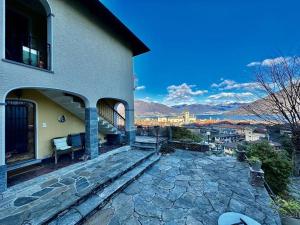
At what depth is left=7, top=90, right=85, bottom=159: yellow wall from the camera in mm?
5914

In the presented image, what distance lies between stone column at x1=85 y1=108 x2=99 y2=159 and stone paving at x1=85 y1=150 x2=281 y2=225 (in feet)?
7.70

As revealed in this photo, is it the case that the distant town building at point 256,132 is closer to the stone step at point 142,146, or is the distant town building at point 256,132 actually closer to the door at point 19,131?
the stone step at point 142,146

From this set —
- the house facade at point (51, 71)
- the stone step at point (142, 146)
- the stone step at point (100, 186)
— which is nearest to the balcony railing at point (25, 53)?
the house facade at point (51, 71)

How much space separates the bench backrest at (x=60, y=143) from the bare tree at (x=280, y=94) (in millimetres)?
7220

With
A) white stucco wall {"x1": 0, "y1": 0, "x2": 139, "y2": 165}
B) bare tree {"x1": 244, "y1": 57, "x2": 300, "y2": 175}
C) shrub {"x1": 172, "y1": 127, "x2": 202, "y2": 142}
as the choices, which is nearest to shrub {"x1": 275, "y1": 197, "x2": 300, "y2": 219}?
bare tree {"x1": 244, "y1": 57, "x2": 300, "y2": 175}

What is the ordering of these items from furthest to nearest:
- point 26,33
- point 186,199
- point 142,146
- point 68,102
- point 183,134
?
point 183,134 → point 142,146 → point 68,102 → point 26,33 → point 186,199

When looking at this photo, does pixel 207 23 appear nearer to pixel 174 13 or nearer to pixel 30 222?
pixel 174 13

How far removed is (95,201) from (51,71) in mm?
3971

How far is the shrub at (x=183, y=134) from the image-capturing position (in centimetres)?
1025

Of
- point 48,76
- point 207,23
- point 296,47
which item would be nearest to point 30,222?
point 48,76

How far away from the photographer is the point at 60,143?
6.38 m

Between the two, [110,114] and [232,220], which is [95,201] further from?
[110,114]

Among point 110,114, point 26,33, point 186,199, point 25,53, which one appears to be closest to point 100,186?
point 186,199

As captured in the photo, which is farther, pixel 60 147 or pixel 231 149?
pixel 231 149
